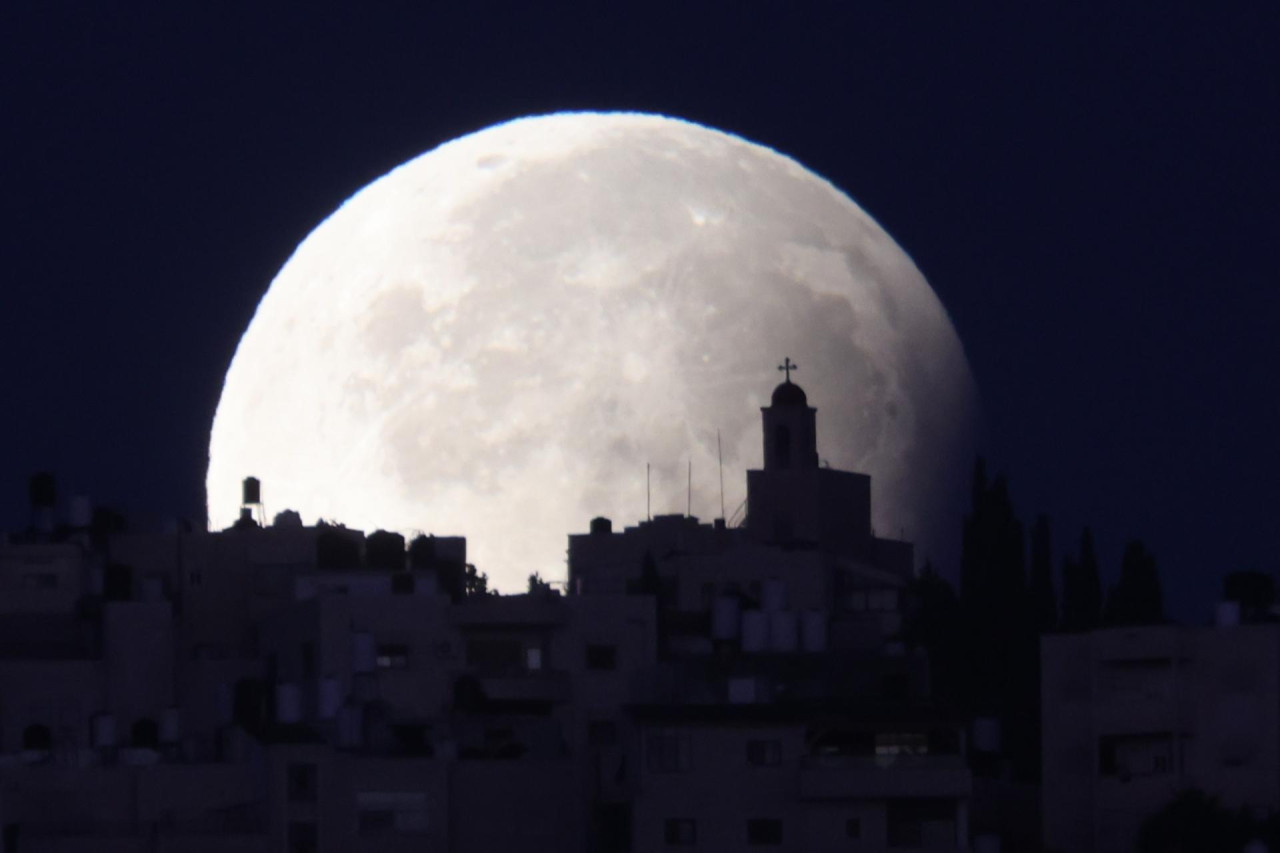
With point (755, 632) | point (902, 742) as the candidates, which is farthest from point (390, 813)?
point (755, 632)

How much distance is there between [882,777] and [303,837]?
10790 millimetres

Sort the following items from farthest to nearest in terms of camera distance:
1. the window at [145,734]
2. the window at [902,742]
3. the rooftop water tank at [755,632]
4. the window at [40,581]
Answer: the window at [40,581]
the window at [145,734]
the rooftop water tank at [755,632]
the window at [902,742]

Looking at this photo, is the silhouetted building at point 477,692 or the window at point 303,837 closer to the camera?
the window at point 303,837

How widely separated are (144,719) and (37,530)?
1003cm

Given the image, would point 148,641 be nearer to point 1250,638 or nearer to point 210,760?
point 210,760

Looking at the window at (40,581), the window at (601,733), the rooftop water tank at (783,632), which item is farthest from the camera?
the window at (40,581)

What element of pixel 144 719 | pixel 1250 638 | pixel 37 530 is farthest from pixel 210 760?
pixel 1250 638

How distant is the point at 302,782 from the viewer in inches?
3565

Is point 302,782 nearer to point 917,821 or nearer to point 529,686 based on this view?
point 529,686

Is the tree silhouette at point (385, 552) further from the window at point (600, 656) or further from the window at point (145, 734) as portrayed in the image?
the window at point (600, 656)

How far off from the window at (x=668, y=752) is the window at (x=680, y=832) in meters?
0.93

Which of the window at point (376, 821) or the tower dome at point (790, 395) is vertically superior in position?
the tower dome at point (790, 395)

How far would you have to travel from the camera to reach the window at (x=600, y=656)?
333 feet

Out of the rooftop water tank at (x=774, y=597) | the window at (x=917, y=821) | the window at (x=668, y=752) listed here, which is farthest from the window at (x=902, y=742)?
the rooftop water tank at (x=774, y=597)
